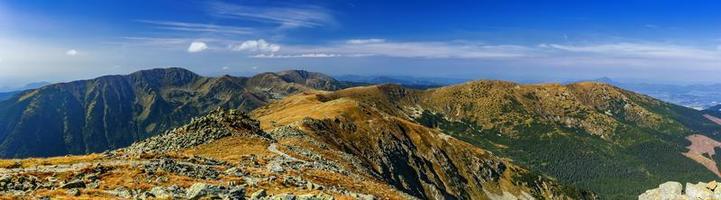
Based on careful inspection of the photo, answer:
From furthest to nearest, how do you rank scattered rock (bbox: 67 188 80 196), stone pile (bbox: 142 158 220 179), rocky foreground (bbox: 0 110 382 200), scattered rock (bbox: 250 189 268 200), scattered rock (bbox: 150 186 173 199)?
stone pile (bbox: 142 158 220 179)
scattered rock (bbox: 250 189 268 200)
scattered rock (bbox: 150 186 173 199)
rocky foreground (bbox: 0 110 382 200)
scattered rock (bbox: 67 188 80 196)

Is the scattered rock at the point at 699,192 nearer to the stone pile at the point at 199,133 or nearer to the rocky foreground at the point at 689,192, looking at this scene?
the rocky foreground at the point at 689,192

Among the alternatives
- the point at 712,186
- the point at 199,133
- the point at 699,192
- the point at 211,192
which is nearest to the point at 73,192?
the point at 211,192

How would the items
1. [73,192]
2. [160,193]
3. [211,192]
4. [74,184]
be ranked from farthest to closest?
1. [160,193]
2. [211,192]
3. [74,184]
4. [73,192]

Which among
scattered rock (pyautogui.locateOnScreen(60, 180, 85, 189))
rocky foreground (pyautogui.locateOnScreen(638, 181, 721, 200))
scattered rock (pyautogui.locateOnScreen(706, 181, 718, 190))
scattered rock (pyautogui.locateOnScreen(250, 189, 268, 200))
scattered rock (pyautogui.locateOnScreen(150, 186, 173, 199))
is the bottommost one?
rocky foreground (pyautogui.locateOnScreen(638, 181, 721, 200))

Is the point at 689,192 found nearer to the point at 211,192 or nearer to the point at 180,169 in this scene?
the point at 211,192

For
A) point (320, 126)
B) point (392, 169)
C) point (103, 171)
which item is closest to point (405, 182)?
point (392, 169)

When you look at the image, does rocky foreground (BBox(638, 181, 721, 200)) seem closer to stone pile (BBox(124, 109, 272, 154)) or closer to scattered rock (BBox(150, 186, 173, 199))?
scattered rock (BBox(150, 186, 173, 199))

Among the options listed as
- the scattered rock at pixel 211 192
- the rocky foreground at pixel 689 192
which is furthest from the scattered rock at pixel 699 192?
the scattered rock at pixel 211 192

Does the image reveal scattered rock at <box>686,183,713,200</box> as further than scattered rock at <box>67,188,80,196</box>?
Yes

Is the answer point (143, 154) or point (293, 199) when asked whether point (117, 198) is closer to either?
point (293, 199)

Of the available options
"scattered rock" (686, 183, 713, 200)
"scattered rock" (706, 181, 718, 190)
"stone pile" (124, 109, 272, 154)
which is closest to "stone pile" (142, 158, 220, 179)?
"stone pile" (124, 109, 272, 154)
